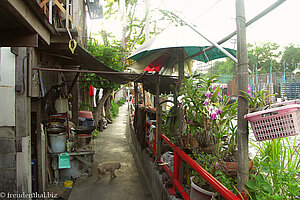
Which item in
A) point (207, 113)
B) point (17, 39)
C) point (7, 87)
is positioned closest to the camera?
point (17, 39)

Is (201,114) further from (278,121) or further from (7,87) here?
(7,87)

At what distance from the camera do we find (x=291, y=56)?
2097cm

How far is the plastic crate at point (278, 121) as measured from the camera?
1282 mm

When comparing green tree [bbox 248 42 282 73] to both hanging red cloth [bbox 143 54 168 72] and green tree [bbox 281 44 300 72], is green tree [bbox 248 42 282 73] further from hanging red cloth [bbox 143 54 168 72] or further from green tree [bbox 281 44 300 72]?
hanging red cloth [bbox 143 54 168 72]

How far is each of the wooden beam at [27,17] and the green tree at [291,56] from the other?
23.9 meters

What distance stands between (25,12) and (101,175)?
5050 millimetres

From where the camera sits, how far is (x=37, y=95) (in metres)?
4.81

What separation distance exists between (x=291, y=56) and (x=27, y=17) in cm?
2466

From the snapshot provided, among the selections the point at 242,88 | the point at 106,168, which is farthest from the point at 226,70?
the point at 242,88

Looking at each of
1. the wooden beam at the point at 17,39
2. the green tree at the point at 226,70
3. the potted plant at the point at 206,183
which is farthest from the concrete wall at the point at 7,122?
the green tree at the point at 226,70

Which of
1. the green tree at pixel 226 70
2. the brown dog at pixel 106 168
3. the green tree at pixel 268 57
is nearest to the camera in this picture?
the green tree at pixel 226 70

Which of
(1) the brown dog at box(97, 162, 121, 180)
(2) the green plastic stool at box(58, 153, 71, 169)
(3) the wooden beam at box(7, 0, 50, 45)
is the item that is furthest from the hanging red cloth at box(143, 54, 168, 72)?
(2) the green plastic stool at box(58, 153, 71, 169)

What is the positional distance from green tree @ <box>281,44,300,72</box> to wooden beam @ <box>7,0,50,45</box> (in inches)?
942

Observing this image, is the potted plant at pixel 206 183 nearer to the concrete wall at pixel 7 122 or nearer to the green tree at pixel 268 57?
the concrete wall at pixel 7 122
